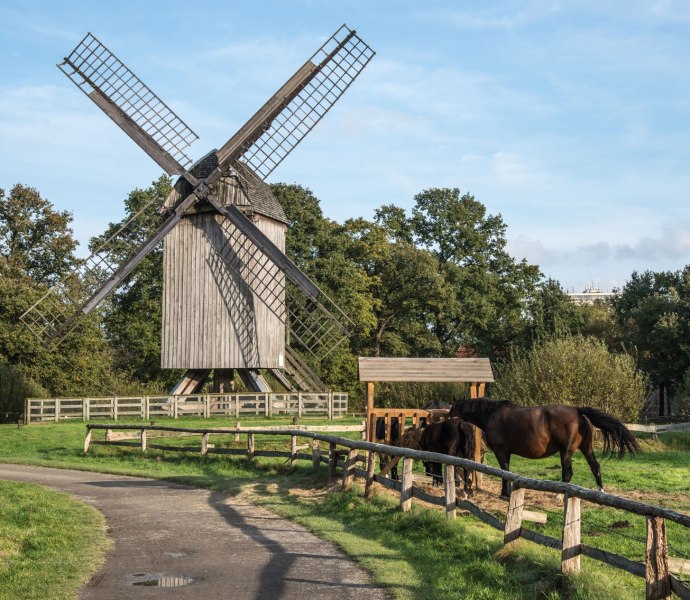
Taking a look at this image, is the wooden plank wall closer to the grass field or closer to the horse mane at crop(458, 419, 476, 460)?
the grass field

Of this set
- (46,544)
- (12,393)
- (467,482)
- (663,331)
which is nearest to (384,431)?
(467,482)

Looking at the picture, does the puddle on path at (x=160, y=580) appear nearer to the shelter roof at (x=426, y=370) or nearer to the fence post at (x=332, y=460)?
the fence post at (x=332, y=460)

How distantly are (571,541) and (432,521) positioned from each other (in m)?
3.75

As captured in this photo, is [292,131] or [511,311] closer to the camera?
[292,131]

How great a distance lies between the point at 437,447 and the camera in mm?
18812

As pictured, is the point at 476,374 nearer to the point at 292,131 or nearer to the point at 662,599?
the point at 662,599

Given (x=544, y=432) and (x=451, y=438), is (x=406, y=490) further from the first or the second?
(x=451, y=438)

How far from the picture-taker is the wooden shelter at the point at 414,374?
2072cm

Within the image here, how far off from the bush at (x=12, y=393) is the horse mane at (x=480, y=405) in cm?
2854

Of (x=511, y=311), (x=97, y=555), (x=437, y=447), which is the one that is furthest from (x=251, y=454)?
(x=511, y=311)

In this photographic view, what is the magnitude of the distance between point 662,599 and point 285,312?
29002 millimetres

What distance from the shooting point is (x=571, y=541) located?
30.1ft

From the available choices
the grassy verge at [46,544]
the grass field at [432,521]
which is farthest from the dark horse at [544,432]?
the grassy verge at [46,544]

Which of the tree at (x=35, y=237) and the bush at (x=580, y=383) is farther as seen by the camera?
the tree at (x=35, y=237)
